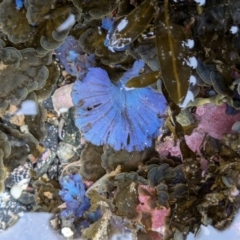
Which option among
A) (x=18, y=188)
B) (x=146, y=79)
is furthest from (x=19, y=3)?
(x=18, y=188)

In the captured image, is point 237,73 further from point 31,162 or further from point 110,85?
point 31,162

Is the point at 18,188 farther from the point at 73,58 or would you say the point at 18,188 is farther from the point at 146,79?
the point at 146,79

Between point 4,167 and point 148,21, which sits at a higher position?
point 148,21

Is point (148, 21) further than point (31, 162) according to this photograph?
No

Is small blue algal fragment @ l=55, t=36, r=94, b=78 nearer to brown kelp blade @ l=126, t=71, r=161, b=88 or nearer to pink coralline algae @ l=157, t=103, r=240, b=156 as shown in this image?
brown kelp blade @ l=126, t=71, r=161, b=88

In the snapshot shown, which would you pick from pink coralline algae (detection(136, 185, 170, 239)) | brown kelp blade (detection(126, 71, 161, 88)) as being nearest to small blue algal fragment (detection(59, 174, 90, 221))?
pink coralline algae (detection(136, 185, 170, 239))

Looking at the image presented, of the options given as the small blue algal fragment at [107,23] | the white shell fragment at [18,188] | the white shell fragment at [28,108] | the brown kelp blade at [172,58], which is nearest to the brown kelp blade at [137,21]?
the brown kelp blade at [172,58]

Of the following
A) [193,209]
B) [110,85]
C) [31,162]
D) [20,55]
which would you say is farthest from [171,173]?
[20,55]
